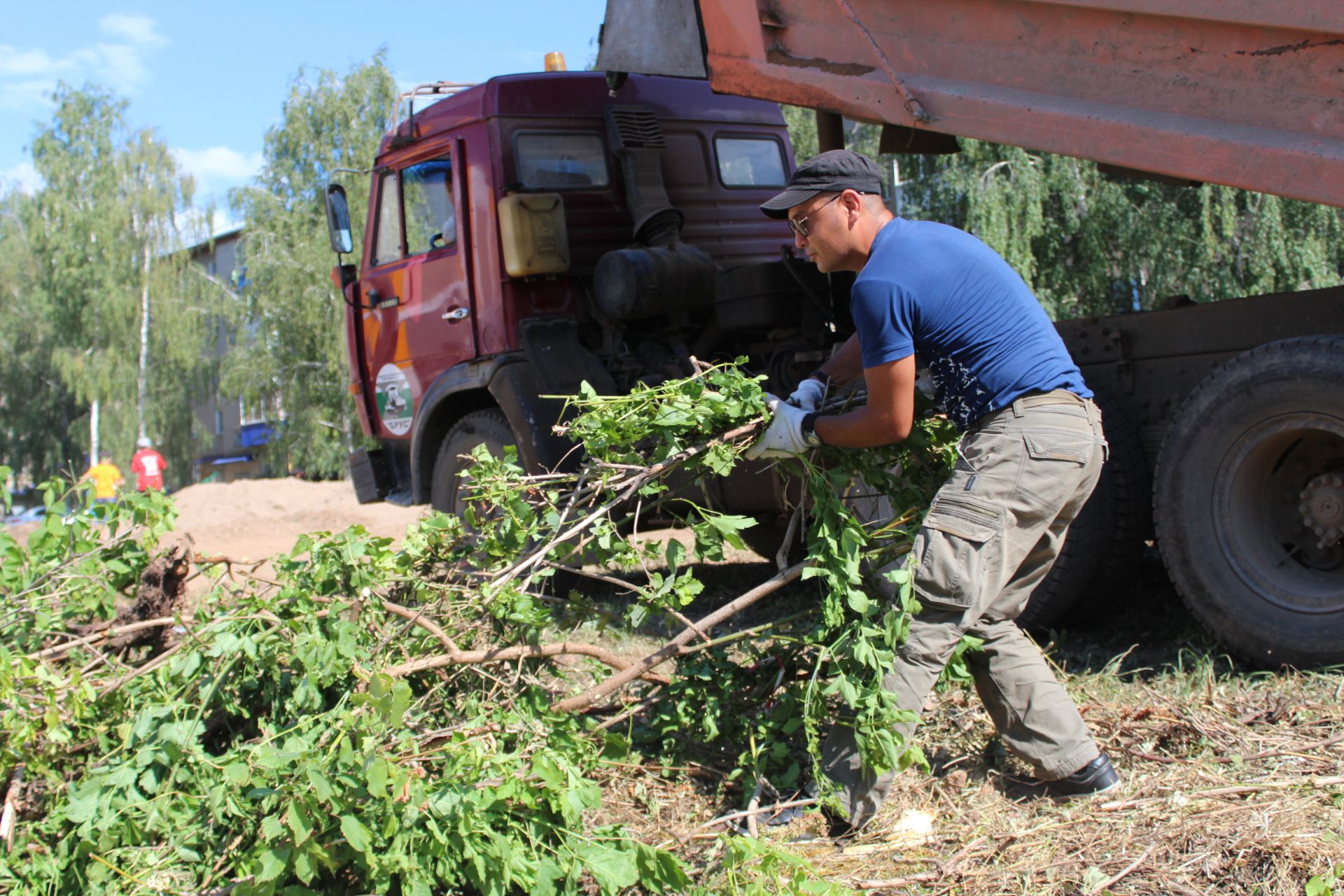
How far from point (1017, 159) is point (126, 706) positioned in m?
12.4

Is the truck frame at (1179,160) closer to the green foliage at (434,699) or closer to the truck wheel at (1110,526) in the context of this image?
the truck wheel at (1110,526)

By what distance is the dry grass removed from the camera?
97.7 inches

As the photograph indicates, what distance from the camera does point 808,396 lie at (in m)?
3.32

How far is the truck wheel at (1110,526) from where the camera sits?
422 centimetres

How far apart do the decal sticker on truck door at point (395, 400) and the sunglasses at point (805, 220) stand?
13.6ft

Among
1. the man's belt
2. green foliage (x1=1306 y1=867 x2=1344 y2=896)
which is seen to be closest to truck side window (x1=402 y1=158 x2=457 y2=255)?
the man's belt

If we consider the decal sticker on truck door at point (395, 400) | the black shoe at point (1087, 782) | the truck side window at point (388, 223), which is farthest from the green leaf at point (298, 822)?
the truck side window at point (388, 223)

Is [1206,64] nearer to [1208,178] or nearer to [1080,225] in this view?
[1208,178]

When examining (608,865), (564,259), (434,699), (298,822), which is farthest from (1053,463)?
(564,259)

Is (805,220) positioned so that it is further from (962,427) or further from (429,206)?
(429,206)

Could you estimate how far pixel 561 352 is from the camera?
229 inches

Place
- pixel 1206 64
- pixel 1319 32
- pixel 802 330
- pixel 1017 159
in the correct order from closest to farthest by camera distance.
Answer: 1. pixel 1319 32
2. pixel 1206 64
3. pixel 802 330
4. pixel 1017 159

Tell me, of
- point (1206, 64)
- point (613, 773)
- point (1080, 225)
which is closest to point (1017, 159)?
point (1080, 225)

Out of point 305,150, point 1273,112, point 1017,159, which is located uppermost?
point 305,150
